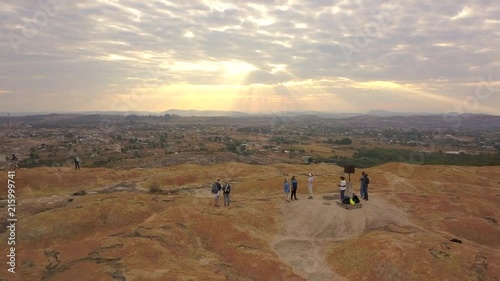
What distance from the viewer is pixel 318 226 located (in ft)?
89.9

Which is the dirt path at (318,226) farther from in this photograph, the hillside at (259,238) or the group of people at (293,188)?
the group of people at (293,188)

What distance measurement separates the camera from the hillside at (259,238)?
65.9 feet

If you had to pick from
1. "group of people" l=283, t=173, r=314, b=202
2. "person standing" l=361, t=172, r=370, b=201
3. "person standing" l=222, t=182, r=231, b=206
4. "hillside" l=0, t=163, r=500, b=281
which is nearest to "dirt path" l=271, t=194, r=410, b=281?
"hillside" l=0, t=163, r=500, b=281

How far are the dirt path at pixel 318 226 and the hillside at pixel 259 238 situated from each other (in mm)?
90

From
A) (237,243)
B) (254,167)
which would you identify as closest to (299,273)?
(237,243)

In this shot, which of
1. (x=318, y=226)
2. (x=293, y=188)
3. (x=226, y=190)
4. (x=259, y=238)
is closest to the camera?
(x=259, y=238)

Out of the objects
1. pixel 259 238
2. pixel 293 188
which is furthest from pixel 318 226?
pixel 293 188

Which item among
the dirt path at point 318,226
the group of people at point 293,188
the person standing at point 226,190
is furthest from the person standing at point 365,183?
the person standing at point 226,190

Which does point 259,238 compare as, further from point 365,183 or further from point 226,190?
point 365,183

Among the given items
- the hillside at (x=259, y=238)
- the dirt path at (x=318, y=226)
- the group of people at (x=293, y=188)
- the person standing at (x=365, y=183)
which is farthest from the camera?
the group of people at (x=293, y=188)

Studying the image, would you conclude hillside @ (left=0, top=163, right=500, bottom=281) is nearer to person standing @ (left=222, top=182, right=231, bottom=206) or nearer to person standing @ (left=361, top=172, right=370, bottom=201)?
person standing @ (left=222, top=182, right=231, bottom=206)

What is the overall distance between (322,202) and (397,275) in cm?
1108

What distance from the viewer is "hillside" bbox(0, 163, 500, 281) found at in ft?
65.9

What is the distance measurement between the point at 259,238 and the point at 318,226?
5.27 meters
